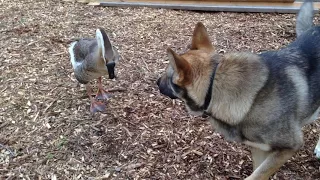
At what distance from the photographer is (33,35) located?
5.78 m

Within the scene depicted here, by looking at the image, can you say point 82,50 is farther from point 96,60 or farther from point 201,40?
point 201,40

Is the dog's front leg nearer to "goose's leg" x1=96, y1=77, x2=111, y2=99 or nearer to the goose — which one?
the goose

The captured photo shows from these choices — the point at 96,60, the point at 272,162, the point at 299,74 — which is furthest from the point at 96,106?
the point at 299,74

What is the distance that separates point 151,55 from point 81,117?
153cm

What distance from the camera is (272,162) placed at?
291 cm

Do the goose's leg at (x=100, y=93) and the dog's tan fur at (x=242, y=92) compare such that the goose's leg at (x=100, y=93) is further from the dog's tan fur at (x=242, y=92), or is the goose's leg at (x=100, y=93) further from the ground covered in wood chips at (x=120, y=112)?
the dog's tan fur at (x=242, y=92)

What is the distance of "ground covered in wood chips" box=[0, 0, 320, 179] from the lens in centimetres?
359

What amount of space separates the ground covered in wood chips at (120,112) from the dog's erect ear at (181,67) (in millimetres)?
1188

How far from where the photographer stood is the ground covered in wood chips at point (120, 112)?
3586mm

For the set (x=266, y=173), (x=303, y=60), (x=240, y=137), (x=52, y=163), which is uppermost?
(x=303, y=60)

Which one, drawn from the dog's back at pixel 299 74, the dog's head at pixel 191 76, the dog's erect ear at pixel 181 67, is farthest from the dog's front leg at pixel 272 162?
the dog's erect ear at pixel 181 67

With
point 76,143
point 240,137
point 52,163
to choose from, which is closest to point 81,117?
point 76,143

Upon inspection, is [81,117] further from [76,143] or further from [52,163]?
[52,163]

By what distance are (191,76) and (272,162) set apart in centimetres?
95
